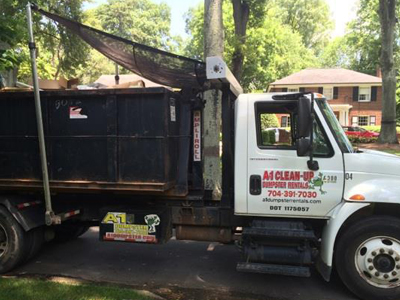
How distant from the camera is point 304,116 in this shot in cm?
397

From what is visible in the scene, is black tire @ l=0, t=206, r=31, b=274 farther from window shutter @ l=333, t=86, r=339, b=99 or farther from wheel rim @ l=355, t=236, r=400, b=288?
window shutter @ l=333, t=86, r=339, b=99

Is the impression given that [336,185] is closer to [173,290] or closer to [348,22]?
[173,290]

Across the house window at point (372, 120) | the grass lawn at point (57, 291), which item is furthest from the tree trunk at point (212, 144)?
the house window at point (372, 120)

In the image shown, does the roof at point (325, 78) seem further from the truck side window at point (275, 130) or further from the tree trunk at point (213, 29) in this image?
the truck side window at point (275, 130)

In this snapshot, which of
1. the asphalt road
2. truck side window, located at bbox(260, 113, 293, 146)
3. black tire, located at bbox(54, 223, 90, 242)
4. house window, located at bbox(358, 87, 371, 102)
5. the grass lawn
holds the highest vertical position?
house window, located at bbox(358, 87, 371, 102)

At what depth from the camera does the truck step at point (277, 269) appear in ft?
13.7

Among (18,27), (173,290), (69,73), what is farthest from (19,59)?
(69,73)

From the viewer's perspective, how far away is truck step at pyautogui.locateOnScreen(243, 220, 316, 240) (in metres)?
4.25

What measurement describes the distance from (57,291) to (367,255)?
337 centimetres

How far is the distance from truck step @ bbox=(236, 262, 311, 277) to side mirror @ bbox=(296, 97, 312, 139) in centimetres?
144

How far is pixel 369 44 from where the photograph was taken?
41156 mm

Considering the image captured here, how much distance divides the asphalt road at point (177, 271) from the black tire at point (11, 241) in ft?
0.71

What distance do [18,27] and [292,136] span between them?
450cm

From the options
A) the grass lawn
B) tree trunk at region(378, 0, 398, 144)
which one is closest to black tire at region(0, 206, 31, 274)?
the grass lawn
